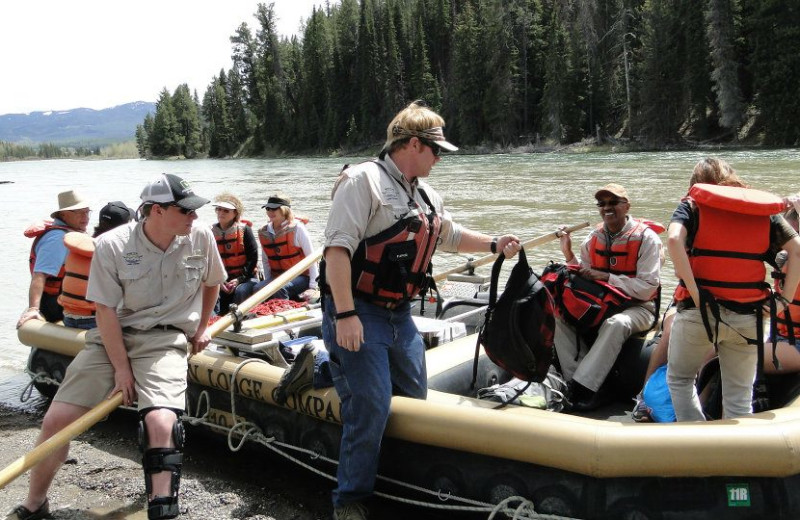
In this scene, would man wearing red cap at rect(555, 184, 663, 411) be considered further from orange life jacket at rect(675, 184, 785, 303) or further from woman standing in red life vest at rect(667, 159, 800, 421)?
orange life jacket at rect(675, 184, 785, 303)

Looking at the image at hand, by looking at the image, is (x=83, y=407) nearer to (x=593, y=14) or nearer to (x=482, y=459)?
(x=482, y=459)

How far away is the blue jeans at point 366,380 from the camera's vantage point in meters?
2.98

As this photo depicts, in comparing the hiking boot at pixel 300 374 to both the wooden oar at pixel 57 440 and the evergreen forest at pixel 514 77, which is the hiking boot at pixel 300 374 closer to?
the wooden oar at pixel 57 440

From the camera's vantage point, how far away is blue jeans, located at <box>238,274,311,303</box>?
249 inches

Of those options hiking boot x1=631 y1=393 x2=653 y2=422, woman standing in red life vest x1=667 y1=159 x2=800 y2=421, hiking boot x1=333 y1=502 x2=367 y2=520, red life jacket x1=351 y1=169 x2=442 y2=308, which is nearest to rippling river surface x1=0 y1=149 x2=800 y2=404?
hiking boot x1=333 y1=502 x2=367 y2=520

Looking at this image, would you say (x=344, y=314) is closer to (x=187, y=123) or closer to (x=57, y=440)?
(x=57, y=440)

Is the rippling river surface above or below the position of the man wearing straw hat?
below

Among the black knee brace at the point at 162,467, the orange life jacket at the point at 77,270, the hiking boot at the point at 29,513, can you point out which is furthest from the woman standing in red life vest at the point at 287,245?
the black knee brace at the point at 162,467

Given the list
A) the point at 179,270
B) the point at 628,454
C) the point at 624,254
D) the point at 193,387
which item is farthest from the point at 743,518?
the point at 193,387

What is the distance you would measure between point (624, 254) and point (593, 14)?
177ft

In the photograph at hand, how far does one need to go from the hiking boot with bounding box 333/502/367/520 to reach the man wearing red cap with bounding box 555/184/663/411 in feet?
5.10

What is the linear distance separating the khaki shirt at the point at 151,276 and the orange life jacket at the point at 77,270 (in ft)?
5.26

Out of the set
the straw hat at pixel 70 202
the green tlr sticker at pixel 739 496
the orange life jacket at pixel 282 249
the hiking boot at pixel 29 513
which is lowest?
the hiking boot at pixel 29 513

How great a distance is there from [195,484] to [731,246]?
9.78ft
